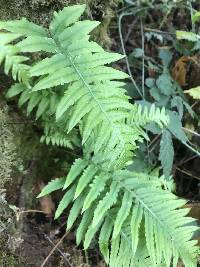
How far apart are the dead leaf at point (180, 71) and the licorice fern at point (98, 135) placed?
89 centimetres

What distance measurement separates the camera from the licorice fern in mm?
2695

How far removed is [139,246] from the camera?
315cm

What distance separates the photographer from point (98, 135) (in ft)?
8.83

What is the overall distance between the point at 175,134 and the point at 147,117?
1.63ft

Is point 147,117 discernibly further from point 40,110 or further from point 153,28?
point 153,28

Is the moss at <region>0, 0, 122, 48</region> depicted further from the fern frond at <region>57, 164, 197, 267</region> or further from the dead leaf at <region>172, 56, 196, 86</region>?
the fern frond at <region>57, 164, 197, 267</region>

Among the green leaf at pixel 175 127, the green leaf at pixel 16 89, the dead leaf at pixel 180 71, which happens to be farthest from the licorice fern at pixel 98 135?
the dead leaf at pixel 180 71

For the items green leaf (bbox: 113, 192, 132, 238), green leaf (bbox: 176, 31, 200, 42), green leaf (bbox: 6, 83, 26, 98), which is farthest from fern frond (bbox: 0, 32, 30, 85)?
green leaf (bbox: 176, 31, 200, 42)

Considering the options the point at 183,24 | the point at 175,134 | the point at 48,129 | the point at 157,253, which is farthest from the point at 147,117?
the point at 183,24

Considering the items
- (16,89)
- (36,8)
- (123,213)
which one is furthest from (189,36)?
(123,213)

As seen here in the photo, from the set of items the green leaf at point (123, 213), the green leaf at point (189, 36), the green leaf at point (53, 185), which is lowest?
the green leaf at point (123, 213)

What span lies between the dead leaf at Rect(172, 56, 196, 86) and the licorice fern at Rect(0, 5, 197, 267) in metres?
0.89

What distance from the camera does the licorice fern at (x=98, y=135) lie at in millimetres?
2695

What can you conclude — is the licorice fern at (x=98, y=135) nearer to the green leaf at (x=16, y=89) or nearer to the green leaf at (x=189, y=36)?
the green leaf at (x=16, y=89)
